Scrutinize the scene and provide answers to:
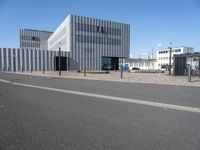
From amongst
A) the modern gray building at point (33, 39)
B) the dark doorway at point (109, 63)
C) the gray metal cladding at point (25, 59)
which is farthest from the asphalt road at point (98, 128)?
the modern gray building at point (33, 39)

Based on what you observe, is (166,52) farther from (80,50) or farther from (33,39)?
(33,39)

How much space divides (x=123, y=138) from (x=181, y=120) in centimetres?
232

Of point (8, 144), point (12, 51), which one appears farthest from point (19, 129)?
point (12, 51)

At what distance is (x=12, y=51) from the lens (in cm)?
6044

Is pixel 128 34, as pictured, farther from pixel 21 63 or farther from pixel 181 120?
pixel 181 120

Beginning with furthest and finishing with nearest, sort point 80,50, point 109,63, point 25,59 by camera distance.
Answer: point 109,63
point 80,50
point 25,59

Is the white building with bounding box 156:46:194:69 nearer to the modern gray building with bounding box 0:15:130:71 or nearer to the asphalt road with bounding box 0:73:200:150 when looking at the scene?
the modern gray building with bounding box 0:15:130:71

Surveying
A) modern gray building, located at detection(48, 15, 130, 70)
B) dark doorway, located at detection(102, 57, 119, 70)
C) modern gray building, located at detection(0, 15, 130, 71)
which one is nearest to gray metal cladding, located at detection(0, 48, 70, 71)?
modern gray building, located at detection(0, 15, 130, 71)

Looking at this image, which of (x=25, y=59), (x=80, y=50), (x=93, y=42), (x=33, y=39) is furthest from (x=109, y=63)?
(x=33, y=39)

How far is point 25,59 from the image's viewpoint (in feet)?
204

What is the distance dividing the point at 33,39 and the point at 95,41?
56.8 metres

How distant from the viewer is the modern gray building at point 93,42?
64.5 m

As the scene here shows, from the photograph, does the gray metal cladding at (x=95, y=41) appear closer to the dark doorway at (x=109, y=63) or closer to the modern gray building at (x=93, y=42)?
the modern gray building at (x=93, y=42)

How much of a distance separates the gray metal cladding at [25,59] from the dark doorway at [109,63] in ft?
43.8
